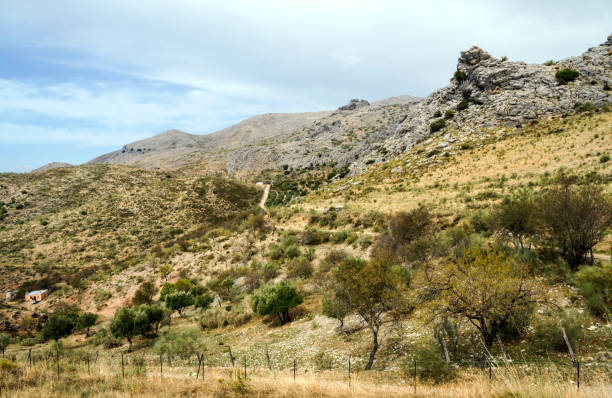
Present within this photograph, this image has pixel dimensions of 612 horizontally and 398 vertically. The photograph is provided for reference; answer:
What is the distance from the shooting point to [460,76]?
64.7 metres

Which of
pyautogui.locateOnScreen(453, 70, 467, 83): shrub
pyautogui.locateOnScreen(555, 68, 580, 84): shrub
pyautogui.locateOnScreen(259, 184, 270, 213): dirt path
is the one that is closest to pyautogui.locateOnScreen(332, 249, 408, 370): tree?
pyautogui.locateOnScreen(259, 184, 270, 213): dirt path

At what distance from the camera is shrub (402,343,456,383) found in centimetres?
863

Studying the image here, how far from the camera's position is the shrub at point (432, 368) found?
863cm

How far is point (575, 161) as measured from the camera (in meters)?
31.7

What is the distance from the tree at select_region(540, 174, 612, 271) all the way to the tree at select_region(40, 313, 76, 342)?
3576cm

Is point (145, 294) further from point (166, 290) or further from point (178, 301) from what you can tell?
point (178, 301)

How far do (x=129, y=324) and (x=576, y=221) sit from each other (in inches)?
1149

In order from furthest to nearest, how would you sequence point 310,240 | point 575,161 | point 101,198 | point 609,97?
1. point 101,198
2. point 609,97
3. point 310,240
4. point 575,161

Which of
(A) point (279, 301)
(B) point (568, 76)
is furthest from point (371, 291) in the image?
(B) point (568, 76)

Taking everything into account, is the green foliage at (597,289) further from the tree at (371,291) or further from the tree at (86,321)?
the tree at (86,321)

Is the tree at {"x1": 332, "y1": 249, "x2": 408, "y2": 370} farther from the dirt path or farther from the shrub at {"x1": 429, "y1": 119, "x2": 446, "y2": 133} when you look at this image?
the dirt path

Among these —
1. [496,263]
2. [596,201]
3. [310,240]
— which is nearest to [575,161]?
[596,201]

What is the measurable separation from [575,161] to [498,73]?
3454 centimetres

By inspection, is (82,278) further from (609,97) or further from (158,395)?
(609,97)
